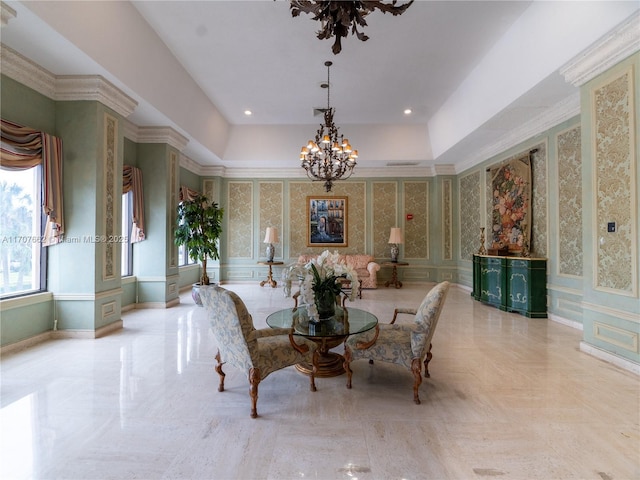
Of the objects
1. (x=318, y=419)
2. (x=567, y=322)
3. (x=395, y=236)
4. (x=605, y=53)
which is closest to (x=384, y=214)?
(x=395, y=236)

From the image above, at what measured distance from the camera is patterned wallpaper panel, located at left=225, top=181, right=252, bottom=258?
933 cm

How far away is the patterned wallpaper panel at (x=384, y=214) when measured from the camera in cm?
918

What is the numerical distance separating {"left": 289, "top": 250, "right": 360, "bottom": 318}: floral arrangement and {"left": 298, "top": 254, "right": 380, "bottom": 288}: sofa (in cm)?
499

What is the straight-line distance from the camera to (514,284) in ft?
18.7

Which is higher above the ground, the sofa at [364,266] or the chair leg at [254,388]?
the sofa at [364,266]

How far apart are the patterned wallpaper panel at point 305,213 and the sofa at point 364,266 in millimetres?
360

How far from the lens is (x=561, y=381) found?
301 cm

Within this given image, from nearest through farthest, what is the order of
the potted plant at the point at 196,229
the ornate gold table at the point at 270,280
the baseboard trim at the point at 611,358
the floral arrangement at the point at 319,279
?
the floral arrangement at the point at 319,279 < the baseboard trim at the point at 611,358 < the potted plant at the point at 196,229 < the ornate gold table at the point at 270,280

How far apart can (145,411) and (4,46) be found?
4.13 meters

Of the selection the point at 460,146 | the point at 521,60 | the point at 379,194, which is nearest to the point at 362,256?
the point at 379,194

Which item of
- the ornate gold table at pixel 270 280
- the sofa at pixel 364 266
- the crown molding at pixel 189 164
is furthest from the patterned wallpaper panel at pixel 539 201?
the crown molding at pixel 189 164

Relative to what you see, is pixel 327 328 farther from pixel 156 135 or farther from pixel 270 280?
pixel 270 280

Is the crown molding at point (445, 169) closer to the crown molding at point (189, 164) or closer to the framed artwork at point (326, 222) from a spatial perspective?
the framed artwork at point (326, 222)

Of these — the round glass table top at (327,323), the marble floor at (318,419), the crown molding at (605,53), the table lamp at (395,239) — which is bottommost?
the marble floor at (318,419)
